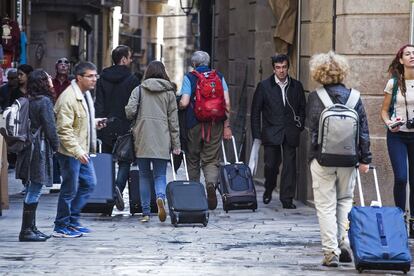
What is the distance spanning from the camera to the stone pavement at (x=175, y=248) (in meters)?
10.6

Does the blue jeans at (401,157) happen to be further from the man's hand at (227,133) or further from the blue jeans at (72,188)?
the man's hand at (227,133)

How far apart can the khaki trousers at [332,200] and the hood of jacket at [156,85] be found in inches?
142

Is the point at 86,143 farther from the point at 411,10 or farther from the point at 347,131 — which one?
the point at 411,10

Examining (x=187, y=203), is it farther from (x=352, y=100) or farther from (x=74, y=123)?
(x=352, y=100)

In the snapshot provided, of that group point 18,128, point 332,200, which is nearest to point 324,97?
point 332,200

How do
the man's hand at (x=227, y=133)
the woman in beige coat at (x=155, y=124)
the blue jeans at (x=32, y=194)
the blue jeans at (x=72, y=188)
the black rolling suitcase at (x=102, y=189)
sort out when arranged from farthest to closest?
the man's hand at (x=227, y=133) → the black rolling suitcase at (x=102, y=189) → the woman in beige coat at (x=155, y=124) → the blue jeans at (x=72, y=188) → the blue jeans at (x=32, y=194)

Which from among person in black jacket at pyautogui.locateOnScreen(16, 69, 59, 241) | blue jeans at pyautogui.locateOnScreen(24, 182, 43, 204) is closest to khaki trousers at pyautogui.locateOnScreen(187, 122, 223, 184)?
person in black jacket at pyautogui.locateOnScreen(16, 69, 59, 241)

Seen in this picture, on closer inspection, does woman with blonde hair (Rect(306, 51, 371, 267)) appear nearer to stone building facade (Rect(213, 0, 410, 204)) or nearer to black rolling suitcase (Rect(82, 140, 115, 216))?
stone building facade (Rect(213, 0, 410, 204))

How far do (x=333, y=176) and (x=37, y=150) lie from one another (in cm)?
302

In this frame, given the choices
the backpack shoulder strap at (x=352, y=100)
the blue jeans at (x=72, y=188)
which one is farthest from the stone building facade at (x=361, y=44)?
the backpack shoulder strap at (x=352, y=100)

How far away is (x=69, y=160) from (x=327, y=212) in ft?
9.65

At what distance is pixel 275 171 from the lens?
16094mm

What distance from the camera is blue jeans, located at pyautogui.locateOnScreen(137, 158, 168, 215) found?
560 inches

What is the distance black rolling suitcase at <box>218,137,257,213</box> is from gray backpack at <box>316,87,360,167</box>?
180 inches
